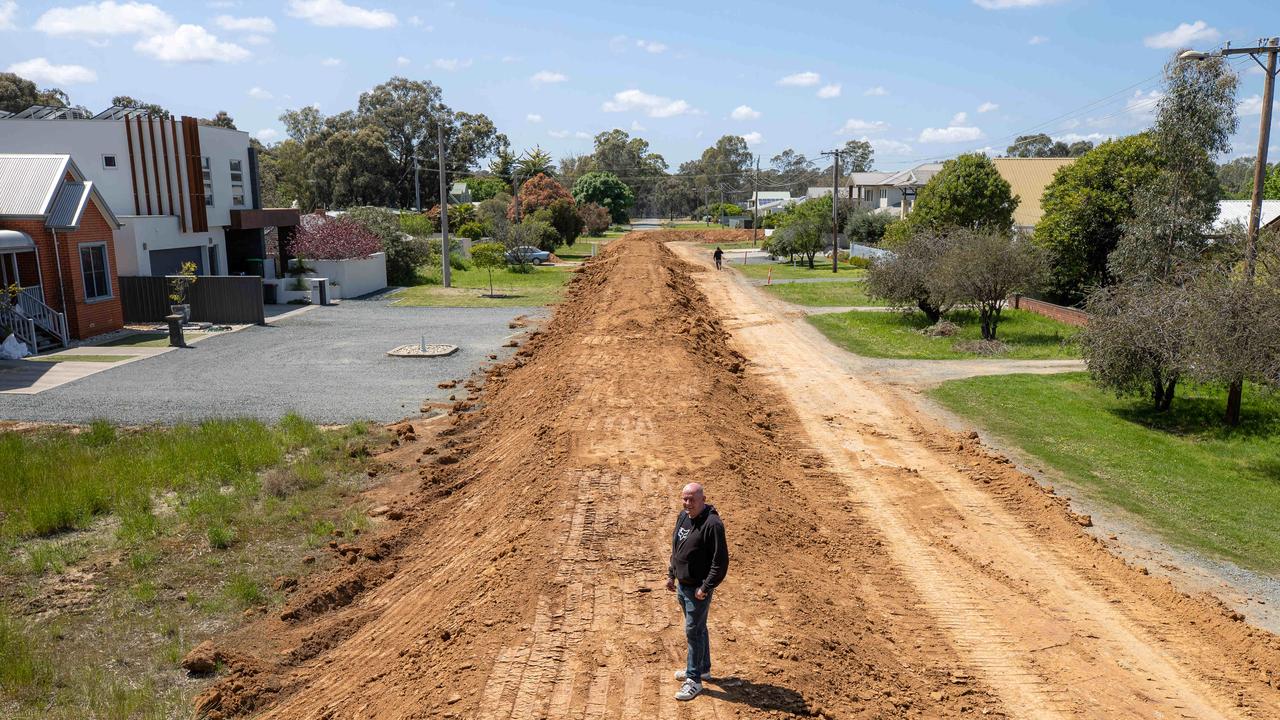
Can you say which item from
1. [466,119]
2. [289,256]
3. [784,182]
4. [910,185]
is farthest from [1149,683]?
[784,182]

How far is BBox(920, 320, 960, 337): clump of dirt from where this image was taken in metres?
28.4

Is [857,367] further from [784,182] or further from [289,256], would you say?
[784,182]

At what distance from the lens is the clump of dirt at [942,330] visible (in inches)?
1120

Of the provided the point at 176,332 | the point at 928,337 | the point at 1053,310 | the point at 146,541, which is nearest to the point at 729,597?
the point at 146,541

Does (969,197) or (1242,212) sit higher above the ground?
(969,197)

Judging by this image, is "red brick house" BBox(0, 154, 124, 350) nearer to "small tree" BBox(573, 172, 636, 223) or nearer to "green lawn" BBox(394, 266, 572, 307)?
"green lawn" BBox(394, 266, 572, 307)

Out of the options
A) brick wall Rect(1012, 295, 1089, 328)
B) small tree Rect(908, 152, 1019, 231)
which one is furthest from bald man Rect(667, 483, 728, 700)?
small tree Rect(908, 152, 1019, 231)

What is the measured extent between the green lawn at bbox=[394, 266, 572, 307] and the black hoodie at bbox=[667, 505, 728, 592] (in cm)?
2969

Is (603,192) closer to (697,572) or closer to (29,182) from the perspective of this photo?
(29,182)

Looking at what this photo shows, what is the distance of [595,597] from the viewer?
8.62 m

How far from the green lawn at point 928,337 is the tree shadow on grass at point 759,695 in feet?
64.1

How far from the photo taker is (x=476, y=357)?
24484mm

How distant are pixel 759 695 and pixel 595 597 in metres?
2.13

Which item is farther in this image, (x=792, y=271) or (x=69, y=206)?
(x=792, y=271)
